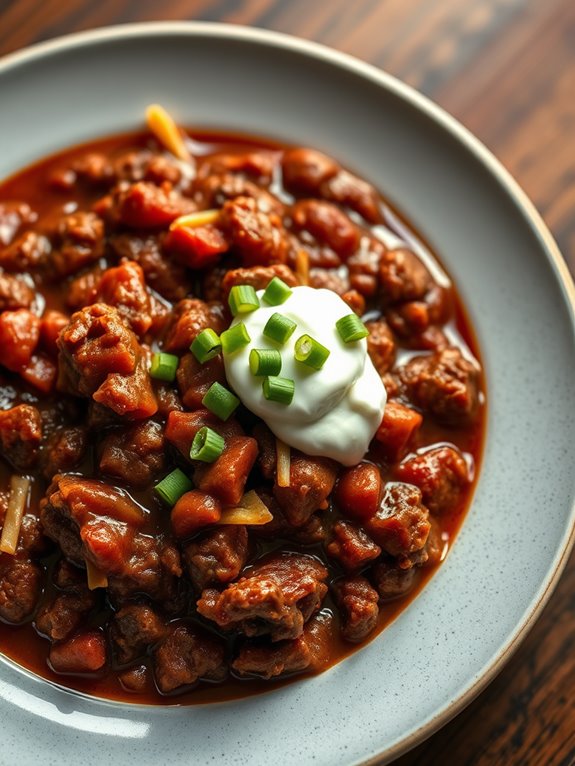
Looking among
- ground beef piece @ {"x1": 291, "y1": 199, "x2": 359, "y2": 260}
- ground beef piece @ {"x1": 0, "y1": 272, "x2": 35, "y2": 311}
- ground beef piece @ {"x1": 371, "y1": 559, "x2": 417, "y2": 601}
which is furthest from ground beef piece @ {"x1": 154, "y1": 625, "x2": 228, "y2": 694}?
ground beef piece @ {"x1": 291, "y1": 199, "x2": 359, "y2": 260}

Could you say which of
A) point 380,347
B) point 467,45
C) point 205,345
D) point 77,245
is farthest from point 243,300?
point 467,45

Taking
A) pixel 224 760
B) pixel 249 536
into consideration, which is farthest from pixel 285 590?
pixel 224 760

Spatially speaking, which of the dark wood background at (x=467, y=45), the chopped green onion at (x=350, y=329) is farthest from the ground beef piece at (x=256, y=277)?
the dark wood background at (x=467, y=45)

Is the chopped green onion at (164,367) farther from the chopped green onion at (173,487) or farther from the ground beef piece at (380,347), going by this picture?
the ground beef piece at (380,347)

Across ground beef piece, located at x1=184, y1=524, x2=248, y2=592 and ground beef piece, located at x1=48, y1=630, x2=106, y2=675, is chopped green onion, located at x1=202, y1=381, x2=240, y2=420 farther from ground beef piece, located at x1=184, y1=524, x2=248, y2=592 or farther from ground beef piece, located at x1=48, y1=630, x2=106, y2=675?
ground beef piece, located at x1=48, y1=630, x2=106, y2=675

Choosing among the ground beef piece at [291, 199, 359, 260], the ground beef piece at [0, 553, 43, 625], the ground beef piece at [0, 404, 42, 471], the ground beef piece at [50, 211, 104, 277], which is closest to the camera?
the ground beef piece at [0, 553, 43, 625]
